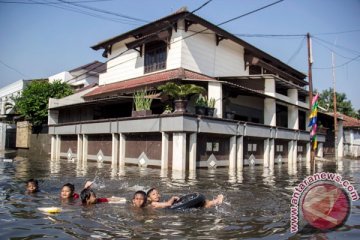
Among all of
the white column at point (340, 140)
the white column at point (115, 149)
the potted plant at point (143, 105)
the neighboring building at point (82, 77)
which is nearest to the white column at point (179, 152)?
the potted plant at point (143, 105)

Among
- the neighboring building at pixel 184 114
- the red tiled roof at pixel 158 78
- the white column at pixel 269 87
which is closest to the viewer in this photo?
the neighboring building at pixel 184 114

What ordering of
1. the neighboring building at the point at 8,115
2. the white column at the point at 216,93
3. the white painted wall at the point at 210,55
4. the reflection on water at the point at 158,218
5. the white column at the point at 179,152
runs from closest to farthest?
the reflection on water at the point at 158,218 < the white column at the point at 179,152 < the white column at the point at 216,93 < the white painted wall at the point at 210,55 < the neighboring building at the point at 8,115

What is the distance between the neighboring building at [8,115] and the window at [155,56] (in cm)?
2060

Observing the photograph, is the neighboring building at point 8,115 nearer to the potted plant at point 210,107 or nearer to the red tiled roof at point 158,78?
the red tiled roof at point 158,78

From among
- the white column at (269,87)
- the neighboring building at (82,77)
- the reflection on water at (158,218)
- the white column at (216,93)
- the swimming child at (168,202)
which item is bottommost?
the reflection on water at (158,218)

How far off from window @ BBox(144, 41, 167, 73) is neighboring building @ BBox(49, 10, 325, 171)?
69 mm

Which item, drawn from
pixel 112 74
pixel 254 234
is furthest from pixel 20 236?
pixel 112 74

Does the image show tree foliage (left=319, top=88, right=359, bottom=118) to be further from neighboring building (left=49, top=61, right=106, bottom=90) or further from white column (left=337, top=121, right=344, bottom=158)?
neighboring building (left=49, top=61, right=106, bottom=90)

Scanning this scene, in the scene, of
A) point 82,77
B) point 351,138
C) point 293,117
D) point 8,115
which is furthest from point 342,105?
point 8,115

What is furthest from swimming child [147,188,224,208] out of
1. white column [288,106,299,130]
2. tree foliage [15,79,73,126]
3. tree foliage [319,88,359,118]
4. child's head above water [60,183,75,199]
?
tree foliage [319,88,359,118]

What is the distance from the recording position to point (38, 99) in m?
32.1

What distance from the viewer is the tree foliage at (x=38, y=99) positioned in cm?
3203

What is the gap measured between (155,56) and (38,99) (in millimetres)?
14167

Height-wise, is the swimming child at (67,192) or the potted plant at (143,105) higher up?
the potted plant at (143,105)
